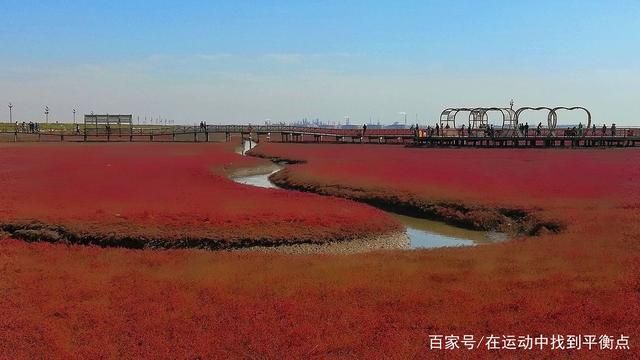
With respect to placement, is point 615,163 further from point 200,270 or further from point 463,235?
point 200,270

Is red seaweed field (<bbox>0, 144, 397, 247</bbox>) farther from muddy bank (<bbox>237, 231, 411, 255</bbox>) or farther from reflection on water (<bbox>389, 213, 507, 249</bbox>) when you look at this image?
reflection on water (<bbox>389, 213, 507, 249</bbox>)

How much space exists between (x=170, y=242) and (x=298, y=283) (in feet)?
25.4

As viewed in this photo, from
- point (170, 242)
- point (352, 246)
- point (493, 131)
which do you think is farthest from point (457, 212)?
point (493, 131)

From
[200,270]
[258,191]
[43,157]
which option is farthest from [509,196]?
[43,157]

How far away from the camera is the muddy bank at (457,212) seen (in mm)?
24344

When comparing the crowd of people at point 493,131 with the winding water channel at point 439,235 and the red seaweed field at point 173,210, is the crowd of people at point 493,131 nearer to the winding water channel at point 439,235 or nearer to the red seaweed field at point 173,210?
the red seaweed field at point 173,210

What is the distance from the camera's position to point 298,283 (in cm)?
1495

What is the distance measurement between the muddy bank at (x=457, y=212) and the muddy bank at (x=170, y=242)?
5.57 metres

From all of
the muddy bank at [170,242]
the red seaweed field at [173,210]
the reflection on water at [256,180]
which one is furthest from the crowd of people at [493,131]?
the muddy bank at [170,242]

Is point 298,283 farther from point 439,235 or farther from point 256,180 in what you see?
point 256,180

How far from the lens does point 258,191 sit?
107 feet

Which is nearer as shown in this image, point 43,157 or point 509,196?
point 509,196

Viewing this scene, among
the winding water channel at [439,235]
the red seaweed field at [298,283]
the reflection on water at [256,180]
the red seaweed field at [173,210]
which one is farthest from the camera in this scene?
the reflection on water at [256,180]

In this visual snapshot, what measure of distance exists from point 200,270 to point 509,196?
18.4m
